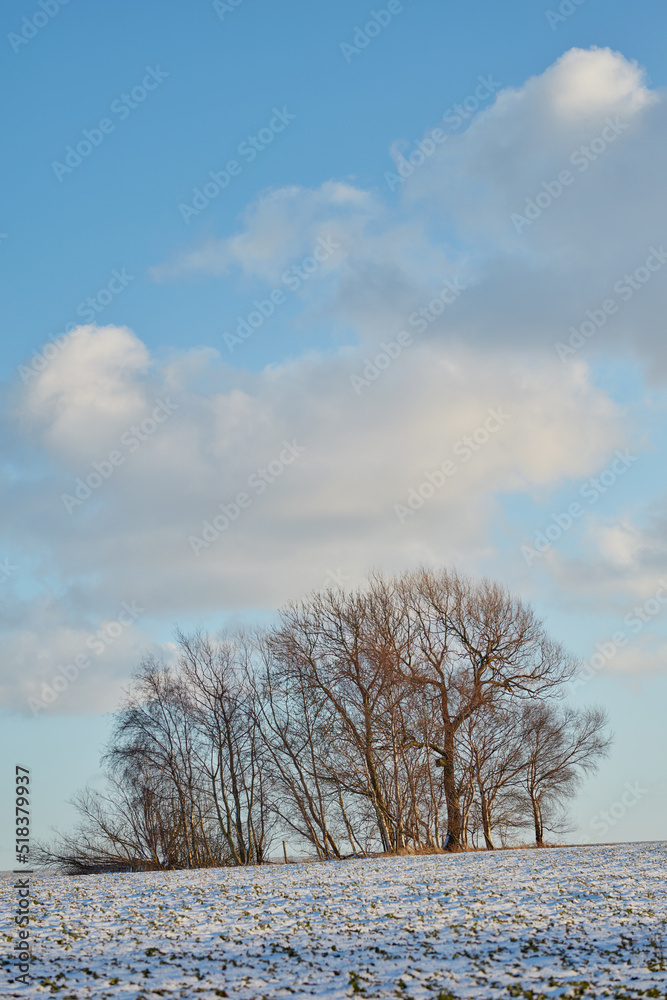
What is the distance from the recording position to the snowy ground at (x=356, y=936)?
1142cm

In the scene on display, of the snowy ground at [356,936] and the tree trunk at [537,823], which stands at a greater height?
the snowy ground at [356,936]

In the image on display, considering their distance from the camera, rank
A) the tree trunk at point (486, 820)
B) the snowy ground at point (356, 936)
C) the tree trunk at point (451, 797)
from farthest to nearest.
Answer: the tree trunk at point (486, 820)
the tree trunk at point (451, 797)
the snowy ground at point (356, 936)

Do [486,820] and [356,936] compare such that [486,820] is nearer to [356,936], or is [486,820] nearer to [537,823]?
[537,823]

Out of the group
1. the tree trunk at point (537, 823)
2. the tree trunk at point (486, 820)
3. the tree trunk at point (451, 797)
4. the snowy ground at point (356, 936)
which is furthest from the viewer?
the tree trunk at point (537, 823)

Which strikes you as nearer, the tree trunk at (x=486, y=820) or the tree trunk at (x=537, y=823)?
the tree trunk at (x=486, y=820)

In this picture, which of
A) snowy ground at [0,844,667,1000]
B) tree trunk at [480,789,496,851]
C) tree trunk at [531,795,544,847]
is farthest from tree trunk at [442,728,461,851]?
snowy ground at [0,844,667,1000]

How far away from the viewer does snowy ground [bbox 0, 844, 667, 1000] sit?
1142 cm

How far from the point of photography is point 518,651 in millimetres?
38250

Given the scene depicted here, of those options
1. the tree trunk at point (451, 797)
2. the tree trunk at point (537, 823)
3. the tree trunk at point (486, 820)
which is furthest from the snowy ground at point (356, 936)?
the tree trunk at point (537, 823)

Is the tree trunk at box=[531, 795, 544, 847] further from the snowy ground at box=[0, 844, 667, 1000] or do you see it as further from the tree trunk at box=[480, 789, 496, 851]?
the snowy ground at box=[0, 844, 667, 1000]

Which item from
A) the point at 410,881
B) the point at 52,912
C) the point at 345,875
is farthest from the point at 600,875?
the point at 52,912

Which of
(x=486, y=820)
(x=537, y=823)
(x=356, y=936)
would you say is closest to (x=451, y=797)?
(x=486, y=820)

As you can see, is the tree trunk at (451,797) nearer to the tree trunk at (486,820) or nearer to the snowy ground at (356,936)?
the tree trunk at (486,820)

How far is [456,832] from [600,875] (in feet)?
48.2
